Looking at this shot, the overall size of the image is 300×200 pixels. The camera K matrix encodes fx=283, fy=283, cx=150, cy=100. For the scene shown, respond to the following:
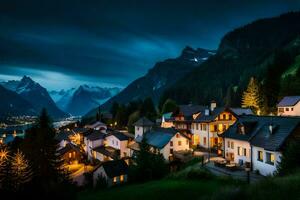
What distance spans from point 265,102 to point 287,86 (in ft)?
25.0

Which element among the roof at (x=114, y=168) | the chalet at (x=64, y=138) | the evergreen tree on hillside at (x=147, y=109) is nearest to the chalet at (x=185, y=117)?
the roof at (x=114, y=168)

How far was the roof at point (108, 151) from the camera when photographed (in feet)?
236

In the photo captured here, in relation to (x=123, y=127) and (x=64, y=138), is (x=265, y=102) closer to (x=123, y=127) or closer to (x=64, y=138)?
(x=123, y=127)

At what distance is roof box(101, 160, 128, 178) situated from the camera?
174ft

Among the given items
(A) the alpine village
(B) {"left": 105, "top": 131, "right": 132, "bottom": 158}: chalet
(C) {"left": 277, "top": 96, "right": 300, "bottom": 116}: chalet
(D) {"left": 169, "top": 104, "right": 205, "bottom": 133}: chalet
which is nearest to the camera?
(A) the alpine village

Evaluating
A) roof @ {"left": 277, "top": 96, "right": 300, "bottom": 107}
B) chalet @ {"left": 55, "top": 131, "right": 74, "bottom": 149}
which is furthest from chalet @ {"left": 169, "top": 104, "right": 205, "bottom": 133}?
chalet @ {"left": 55, "top": 131, "right": 74, "bottom": 149}

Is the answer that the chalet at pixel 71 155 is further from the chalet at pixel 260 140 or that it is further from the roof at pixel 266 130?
the roof at pixel 266 130

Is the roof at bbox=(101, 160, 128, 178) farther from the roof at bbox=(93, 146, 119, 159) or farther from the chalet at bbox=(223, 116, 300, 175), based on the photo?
the chalet at bbox=(223, 116, 300, 175)

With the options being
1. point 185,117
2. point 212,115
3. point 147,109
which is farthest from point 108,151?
point 147,109

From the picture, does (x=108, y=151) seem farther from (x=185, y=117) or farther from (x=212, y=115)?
(x=212, y=115)

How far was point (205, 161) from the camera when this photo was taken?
150 feet

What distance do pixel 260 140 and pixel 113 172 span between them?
28271 mm

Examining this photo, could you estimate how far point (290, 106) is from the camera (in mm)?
72188

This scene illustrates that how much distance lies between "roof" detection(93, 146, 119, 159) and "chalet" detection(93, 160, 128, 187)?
45.2 feet
